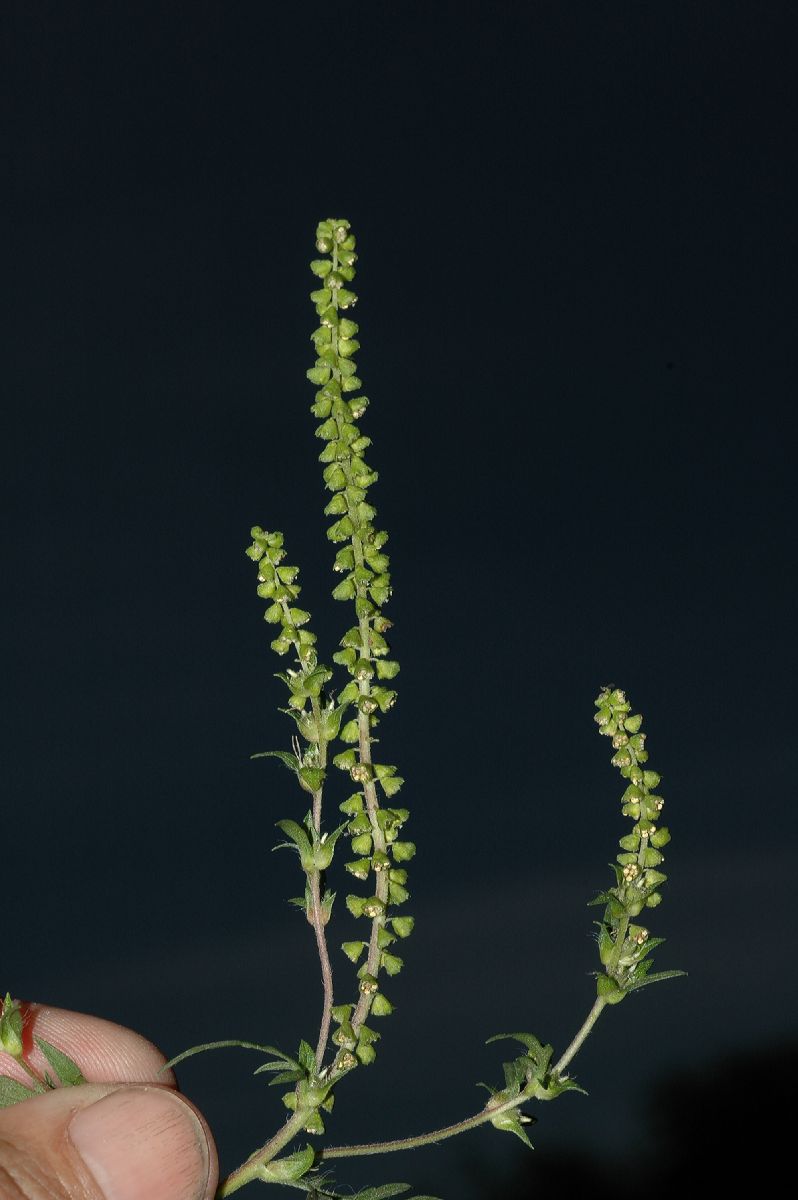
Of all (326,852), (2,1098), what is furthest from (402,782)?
(2,1098)

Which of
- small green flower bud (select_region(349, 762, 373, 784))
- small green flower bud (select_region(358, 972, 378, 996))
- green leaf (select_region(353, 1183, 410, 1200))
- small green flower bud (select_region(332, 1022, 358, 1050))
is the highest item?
small green flower bud (select_region(349, 762, 373, 784))

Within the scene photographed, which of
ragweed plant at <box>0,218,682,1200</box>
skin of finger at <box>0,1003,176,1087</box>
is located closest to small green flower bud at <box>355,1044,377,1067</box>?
ragweed plant at <box>0,218,682,1200</box>

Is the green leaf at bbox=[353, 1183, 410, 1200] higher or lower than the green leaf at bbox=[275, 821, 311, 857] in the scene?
lower

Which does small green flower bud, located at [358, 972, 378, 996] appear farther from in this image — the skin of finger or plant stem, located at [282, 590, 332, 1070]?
the skin of finger

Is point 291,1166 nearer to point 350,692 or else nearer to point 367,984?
point 367,984

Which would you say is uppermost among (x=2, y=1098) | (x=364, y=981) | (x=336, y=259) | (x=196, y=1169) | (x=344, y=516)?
(x=336, y=259)

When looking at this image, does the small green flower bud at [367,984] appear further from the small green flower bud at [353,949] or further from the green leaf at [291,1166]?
the green leaf at [291,1166]

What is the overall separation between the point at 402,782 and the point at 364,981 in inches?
18.2

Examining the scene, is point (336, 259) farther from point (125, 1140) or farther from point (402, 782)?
point (125, 1140)

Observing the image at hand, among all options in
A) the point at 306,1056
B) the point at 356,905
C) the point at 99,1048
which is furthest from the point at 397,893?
the point at 99,1048

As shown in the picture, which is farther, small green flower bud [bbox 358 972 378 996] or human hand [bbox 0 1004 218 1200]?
human hand [bbox 0 1004 218 1200]

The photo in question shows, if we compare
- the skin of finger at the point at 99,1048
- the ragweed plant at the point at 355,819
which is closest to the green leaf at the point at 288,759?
the ragweed plant at the point at 355,819

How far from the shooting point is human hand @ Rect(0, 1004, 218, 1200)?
316 centimetres

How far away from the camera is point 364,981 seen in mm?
2760
